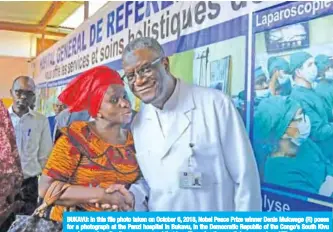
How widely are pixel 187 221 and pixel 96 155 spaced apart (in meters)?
0.27

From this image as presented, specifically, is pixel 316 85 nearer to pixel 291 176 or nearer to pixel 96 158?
pixel 291 176

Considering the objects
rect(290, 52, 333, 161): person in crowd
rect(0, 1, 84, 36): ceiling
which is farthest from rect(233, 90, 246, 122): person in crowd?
rect(0, 1, 84, 36): ceiling

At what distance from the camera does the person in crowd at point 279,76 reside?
40.2 inches

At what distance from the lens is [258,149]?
3.55 feet

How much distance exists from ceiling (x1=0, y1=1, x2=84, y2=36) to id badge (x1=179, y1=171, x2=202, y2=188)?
0.60m

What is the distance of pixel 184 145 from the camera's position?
109 centimetres

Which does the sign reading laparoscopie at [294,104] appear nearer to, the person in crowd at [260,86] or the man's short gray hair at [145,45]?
the person in crowd at [260,86]

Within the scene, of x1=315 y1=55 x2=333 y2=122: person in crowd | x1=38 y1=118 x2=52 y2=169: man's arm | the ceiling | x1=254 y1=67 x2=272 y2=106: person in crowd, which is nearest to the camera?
x1=315 y1=55 x2=333 y2=122: person in crowd

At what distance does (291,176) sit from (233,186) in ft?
0.47

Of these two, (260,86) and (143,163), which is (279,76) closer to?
(260,86)

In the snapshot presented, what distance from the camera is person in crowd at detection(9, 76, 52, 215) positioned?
118 cm

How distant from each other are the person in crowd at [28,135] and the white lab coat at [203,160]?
0.27 meters

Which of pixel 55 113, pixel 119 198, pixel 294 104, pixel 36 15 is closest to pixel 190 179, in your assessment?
pixel 119 198

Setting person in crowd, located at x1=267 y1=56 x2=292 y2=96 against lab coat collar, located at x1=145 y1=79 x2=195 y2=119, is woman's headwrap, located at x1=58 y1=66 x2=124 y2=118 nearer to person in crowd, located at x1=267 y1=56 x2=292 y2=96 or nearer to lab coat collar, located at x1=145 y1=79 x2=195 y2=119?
lab coat collar, located at x1=145 y1=79 x2=195 y2=119
